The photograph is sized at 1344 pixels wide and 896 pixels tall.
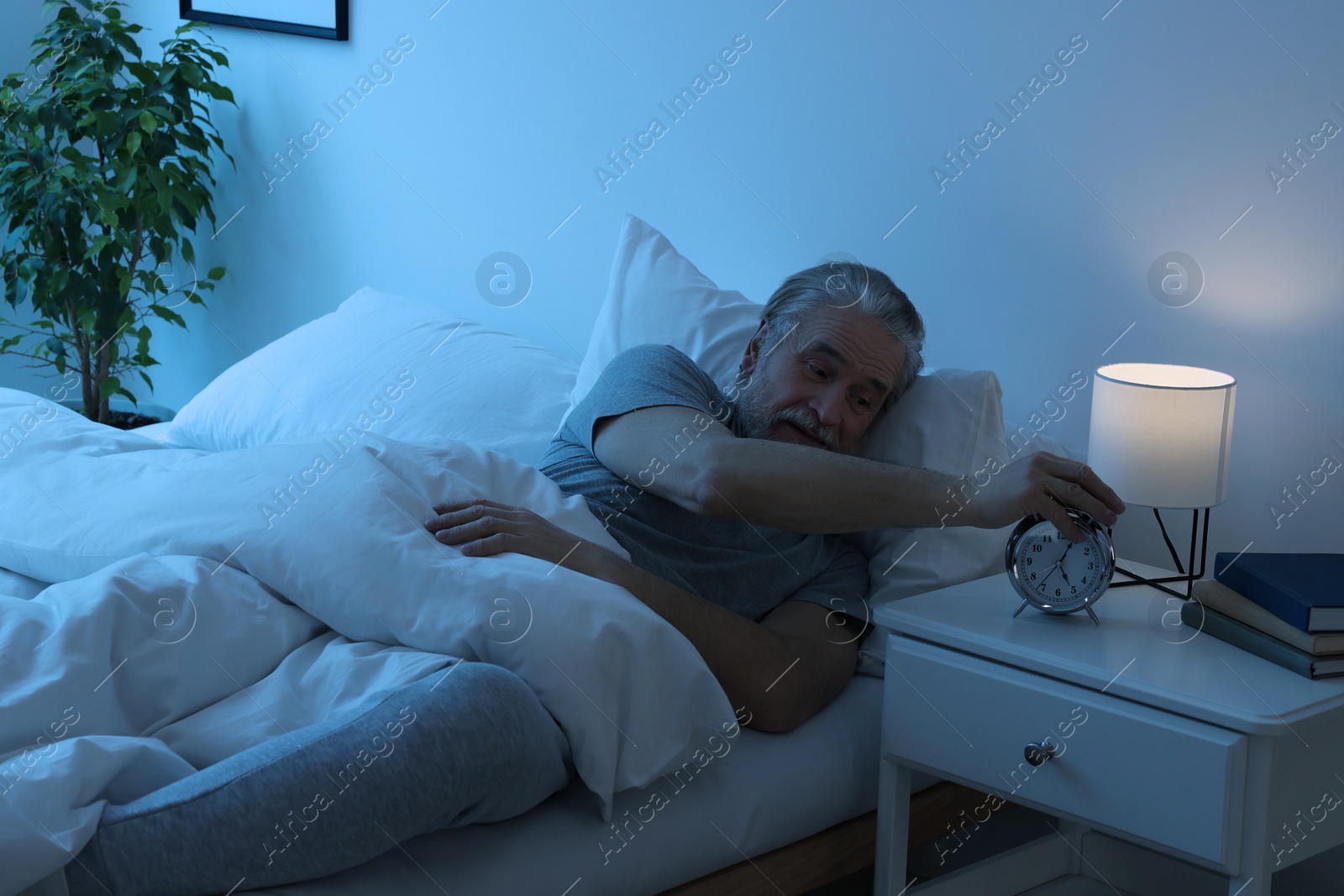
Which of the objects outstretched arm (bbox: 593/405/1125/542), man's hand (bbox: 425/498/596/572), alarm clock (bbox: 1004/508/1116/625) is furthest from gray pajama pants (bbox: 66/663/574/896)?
alarm clock (bbox: 1004/508/1116/625)

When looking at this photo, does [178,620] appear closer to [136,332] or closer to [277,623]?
[277,623]

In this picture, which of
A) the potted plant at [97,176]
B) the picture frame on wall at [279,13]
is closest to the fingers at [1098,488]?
the picture frame on wall at [279,13]

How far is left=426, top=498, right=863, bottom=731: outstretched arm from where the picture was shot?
4.33ft

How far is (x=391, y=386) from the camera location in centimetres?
204

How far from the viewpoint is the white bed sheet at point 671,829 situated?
1064mm

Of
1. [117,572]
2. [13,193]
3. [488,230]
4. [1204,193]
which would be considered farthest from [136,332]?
[1204,193]

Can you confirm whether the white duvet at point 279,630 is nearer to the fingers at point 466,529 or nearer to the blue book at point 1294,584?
the fingers at point 466,529

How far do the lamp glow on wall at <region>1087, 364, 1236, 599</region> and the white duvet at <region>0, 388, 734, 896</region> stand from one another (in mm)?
532

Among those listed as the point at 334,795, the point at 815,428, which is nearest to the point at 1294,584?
the point at 815,428

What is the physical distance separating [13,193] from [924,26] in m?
2.26

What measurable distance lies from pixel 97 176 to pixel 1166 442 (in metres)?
2.63

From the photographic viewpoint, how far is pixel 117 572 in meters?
1.19

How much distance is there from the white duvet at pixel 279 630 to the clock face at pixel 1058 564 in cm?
37

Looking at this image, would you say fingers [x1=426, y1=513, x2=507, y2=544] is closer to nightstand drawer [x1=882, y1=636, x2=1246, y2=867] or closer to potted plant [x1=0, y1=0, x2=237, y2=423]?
nightstand drawer [x1=882, y1=636, x2=1246, y2=867]
